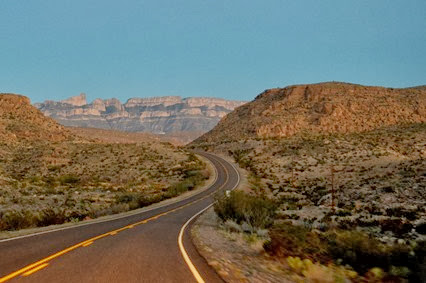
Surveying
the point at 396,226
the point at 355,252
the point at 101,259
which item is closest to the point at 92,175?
the point at 396,226

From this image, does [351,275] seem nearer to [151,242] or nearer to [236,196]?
[151,242]

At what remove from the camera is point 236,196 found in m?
19.7

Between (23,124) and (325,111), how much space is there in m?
95.2

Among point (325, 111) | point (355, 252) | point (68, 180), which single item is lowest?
point (68, 180)

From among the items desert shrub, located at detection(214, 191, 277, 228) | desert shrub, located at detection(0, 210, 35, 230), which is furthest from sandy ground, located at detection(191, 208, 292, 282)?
desert shrub, located at detection(0, 210, 35, 230)

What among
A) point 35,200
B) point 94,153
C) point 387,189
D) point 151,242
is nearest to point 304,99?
point 94,153

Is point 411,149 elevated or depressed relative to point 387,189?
elevated

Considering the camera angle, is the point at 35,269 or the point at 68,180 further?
the point at 68,180

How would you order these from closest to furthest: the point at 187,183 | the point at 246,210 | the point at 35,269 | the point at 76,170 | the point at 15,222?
the point at 35,269
the point at 15,222
the point at 246,210
the point at 187,183
the point at 76,170

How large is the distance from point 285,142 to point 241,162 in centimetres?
1617

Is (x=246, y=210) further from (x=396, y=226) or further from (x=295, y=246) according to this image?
(x=396, y=226)

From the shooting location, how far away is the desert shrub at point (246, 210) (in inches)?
719

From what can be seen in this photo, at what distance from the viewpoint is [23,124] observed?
99625 millimetres

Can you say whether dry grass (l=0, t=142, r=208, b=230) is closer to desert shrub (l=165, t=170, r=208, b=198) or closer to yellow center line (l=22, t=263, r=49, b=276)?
desert shrub (l=165, t=170, r=208, b=198)
